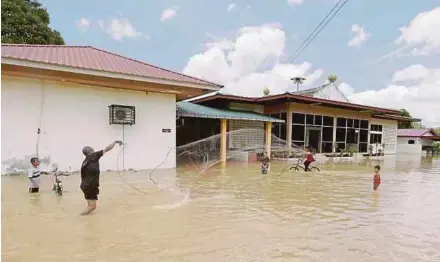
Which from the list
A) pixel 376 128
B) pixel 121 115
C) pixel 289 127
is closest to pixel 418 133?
pixel 376 128

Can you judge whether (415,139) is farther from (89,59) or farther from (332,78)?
(89,59)

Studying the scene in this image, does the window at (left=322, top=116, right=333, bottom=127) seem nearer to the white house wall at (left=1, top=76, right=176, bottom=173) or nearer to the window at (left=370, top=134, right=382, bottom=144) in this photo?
the window at (left=370, top=134, right=382, bottom=144)

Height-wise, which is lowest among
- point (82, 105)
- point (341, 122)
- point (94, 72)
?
point (341, 122)

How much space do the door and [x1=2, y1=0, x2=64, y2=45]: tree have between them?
1844cm

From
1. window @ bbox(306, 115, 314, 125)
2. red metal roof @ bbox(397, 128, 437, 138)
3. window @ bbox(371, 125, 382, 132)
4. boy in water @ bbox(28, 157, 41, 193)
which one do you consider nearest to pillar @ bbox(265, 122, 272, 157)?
window @ bbox(306, 115, 314, 125)

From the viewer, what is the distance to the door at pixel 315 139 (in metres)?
20.6

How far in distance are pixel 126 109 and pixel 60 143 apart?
92.9 inches

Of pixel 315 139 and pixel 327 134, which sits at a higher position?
pixel 327 134

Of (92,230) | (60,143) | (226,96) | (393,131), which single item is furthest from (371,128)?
(92,230)

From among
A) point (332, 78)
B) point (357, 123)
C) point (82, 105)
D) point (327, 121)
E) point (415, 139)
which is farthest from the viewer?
point (415, 139)

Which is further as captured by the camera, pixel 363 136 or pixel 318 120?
pixel 363 136

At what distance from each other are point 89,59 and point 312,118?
13742mm

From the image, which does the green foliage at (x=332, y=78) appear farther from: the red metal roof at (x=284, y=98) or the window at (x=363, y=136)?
the red metal roof at (x=284, y=98)

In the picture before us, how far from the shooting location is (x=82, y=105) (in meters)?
10.6
